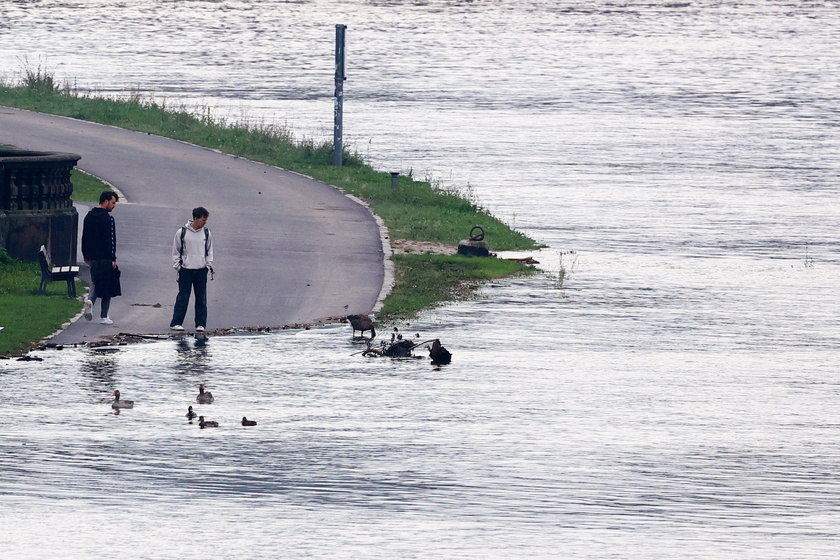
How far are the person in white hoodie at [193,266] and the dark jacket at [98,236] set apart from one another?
947 millimetres

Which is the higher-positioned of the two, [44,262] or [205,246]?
[205,246]

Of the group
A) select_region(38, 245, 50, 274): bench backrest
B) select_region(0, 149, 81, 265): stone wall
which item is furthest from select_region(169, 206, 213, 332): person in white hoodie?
select_region(0, 149, 81, 265): stone wall

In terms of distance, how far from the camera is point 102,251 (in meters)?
22.6

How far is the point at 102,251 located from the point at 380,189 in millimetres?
16662

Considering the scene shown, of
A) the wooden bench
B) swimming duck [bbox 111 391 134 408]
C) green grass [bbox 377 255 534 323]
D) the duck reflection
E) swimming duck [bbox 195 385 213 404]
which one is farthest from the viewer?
green grass [bbox 377 255 534 323]

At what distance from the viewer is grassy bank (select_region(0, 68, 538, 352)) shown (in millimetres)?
27734

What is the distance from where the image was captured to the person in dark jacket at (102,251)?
73.6ft

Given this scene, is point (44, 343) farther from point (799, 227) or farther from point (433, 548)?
point (799, 227)

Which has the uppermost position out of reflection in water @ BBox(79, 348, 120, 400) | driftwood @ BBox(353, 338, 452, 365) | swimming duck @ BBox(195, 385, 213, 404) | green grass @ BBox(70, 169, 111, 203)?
green grass @ BBox(70, 169, 111, 203)

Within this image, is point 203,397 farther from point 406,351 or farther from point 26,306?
point 26,306

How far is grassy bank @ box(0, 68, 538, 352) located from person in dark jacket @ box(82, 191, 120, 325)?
381cm

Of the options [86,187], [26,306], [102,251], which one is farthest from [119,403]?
[86,187]

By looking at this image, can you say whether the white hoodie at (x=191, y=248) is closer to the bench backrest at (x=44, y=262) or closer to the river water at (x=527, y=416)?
the river water at (x=527, y=416)

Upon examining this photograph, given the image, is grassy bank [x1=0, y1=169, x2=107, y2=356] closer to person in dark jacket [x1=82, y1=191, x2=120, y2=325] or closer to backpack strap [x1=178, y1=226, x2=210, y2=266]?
person in dark jacket [x1=82, y1=191, x2=120, y2=325]
